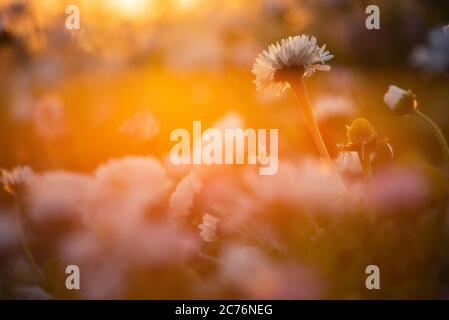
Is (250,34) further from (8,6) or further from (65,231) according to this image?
(65,231)

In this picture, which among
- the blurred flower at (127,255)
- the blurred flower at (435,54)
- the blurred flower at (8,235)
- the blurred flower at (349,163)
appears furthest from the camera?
the blurred flower at (435,54)

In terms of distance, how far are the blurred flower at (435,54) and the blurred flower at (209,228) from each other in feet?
2.05

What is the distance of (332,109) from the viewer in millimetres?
1060

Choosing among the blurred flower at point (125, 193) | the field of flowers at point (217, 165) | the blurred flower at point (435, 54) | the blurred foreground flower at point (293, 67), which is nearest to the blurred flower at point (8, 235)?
the field of flowers at point (217, 165)

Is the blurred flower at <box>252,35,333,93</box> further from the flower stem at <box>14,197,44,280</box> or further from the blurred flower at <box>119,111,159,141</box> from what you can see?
the flower stem at <box>14,197,44,280</box>

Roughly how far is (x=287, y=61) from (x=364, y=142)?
118mm

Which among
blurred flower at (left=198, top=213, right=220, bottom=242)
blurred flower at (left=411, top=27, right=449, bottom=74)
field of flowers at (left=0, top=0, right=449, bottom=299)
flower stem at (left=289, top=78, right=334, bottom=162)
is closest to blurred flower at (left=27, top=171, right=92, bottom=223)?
field of flowers at (left=0, top=0, right=449, bottom=299)

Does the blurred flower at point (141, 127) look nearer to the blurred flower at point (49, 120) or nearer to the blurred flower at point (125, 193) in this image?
the blurred flower at point (125, 193)

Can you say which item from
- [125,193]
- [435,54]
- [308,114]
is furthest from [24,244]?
[435,54]

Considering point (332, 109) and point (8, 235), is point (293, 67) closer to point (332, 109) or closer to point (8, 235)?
point (332, 109)

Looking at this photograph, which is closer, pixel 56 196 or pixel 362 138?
pixel 362 138

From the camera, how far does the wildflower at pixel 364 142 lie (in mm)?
735

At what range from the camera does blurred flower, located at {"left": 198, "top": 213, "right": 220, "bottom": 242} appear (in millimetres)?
765
